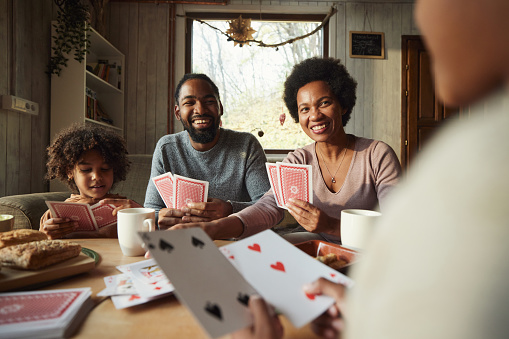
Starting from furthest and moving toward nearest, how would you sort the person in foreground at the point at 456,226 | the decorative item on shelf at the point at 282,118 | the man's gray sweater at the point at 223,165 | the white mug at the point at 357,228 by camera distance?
the decorative item on shelf at the point at 282,118 < the man's gray sweater at the point at 223,165 < the white mug at the point at 357,228 < the person in foreground at the point at 456,226

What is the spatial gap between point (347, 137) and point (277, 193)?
57 centimetres

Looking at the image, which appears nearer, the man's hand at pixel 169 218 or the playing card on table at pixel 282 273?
the playing card on table at pixel 282 273

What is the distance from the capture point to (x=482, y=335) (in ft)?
0.59

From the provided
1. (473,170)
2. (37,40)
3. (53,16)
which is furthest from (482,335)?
(53,16)

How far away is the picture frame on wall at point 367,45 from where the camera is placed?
4.25m

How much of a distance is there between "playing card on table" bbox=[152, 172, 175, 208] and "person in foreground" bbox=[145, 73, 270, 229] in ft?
1.23

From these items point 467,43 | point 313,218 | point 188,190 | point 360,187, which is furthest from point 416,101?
point 467,43

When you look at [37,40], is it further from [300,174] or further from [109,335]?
[109,335]

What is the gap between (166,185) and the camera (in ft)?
5.28

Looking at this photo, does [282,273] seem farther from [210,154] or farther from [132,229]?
[210,154]

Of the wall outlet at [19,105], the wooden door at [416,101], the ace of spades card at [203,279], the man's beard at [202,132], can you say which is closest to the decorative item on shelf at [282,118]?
the wooden door at [416,101]

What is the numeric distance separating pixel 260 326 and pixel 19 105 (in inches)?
114

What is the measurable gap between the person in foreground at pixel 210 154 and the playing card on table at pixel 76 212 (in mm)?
655

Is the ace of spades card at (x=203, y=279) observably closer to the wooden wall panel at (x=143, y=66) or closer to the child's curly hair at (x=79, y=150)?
the child's curly hair at (x=79, y=150)
